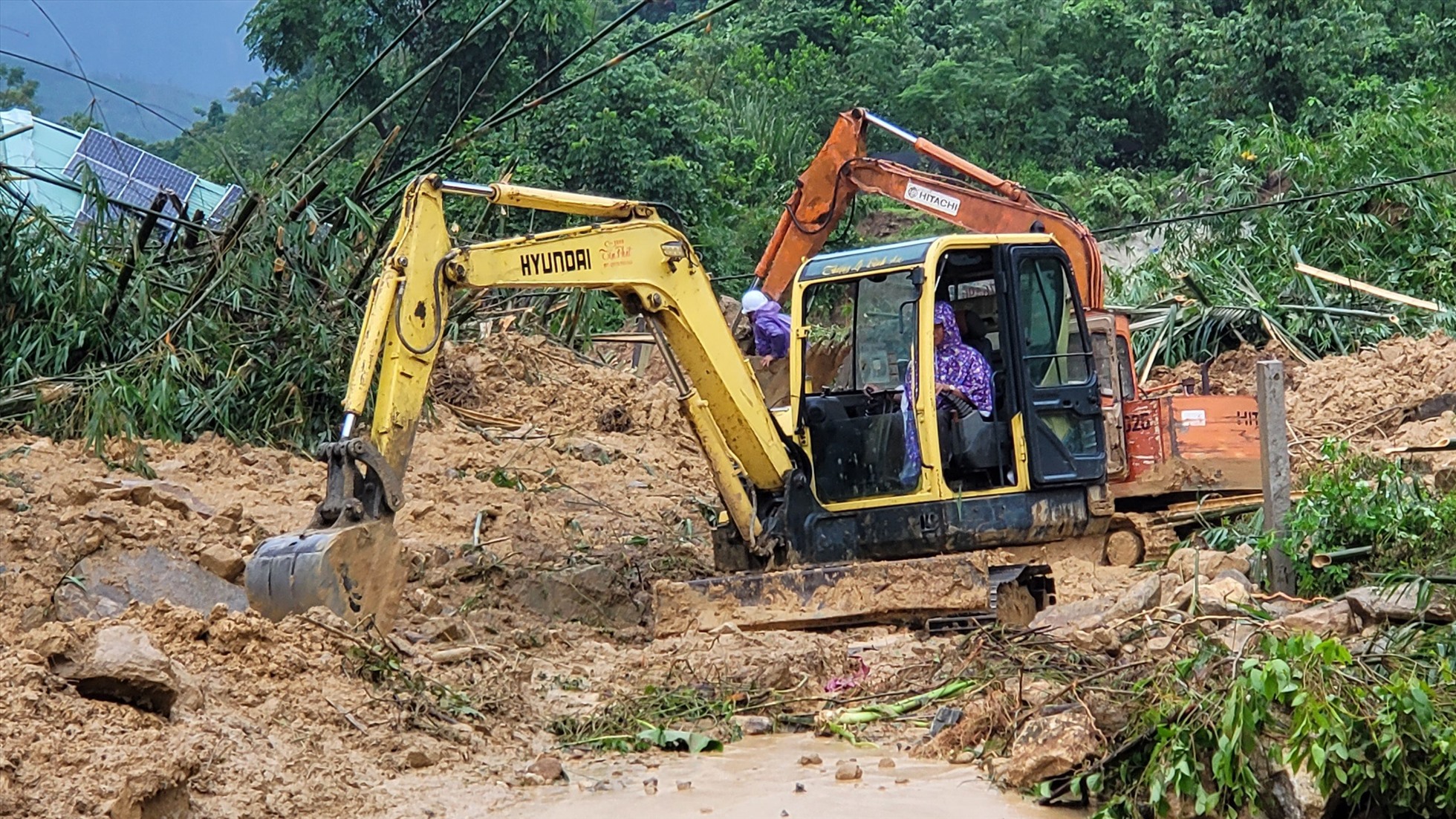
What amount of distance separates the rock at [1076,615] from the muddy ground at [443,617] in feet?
1.61

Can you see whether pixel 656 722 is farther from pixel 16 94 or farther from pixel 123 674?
pixel 16 94

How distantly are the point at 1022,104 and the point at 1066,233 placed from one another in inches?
637

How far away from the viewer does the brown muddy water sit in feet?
16.5

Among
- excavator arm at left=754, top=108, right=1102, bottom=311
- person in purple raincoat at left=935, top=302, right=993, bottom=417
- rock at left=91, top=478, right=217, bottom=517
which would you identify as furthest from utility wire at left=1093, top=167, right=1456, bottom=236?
rock at left=91, top=478, right=217, bottom=517

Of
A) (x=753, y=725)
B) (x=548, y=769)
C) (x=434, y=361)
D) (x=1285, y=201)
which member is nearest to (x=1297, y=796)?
(x=753, y=725)

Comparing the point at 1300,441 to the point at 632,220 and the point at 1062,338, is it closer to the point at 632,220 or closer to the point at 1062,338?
the point at 1062,338

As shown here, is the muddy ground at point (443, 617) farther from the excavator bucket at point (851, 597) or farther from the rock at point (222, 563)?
the excavator bucket at point (851, 597)

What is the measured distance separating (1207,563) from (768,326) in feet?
8.94

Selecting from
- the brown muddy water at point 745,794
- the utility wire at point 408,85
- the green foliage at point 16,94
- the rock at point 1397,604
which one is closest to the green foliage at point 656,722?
the brown muddy water at point 745,794

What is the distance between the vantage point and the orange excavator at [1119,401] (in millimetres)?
9312

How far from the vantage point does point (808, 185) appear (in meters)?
10.4

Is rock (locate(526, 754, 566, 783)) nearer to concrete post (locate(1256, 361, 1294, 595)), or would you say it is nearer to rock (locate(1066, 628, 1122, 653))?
rock (locate(1066, 628, 1122, 653))

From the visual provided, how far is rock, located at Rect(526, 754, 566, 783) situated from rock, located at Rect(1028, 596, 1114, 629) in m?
2.37

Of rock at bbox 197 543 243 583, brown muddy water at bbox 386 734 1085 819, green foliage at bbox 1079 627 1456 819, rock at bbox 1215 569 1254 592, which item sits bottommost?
brown muddy water at bbox 386 734 1085 819
